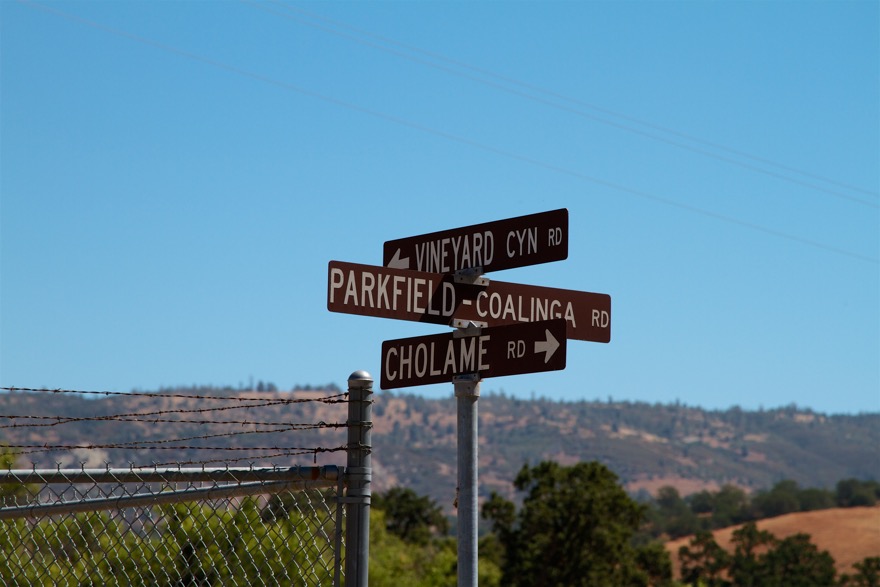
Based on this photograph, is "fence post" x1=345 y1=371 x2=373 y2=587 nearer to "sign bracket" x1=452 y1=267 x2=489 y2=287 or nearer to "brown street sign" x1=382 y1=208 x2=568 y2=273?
"sign bracket" x1=452 y1=267 x2=489 y2=287

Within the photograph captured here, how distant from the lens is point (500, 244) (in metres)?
5.98

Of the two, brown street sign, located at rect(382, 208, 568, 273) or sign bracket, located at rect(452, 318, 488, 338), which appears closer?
sign bracket, located at rect(452, 318, 488, 338)

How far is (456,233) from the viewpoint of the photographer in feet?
20.0

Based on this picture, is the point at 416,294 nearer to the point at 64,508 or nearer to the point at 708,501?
the point at 64,508

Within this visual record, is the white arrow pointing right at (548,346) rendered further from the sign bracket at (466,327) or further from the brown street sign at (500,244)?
the brown street sign at (500,244)

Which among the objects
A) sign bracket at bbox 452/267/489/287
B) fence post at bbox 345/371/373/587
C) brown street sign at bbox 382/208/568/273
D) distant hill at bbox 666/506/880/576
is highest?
distant hill at bbox 666/506/880/576

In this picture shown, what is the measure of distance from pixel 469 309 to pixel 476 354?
1.14ft

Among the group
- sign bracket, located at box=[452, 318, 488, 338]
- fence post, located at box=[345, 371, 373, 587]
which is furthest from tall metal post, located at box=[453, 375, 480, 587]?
fence post, located at box=[345, 371, 373, 587]

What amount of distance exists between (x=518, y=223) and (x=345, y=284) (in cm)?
103

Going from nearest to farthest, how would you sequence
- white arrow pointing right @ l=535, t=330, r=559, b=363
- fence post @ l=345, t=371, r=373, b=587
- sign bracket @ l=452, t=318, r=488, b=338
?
fence post @ l=345, t=371, r=373, b=587
white arrow pointing right @ l=535, t=330, r=559, b=363
sign bracket @ l=452, t=318, r=488, b=338

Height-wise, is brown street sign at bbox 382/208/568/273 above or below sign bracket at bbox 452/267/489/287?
above

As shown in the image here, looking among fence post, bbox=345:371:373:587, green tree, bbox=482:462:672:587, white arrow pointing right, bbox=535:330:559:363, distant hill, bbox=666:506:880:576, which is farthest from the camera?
distant hill, bbox=666:506:880:576

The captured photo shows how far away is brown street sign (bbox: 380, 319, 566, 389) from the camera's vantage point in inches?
213

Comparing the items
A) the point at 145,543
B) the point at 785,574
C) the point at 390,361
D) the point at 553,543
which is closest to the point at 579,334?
the point at 390,361
